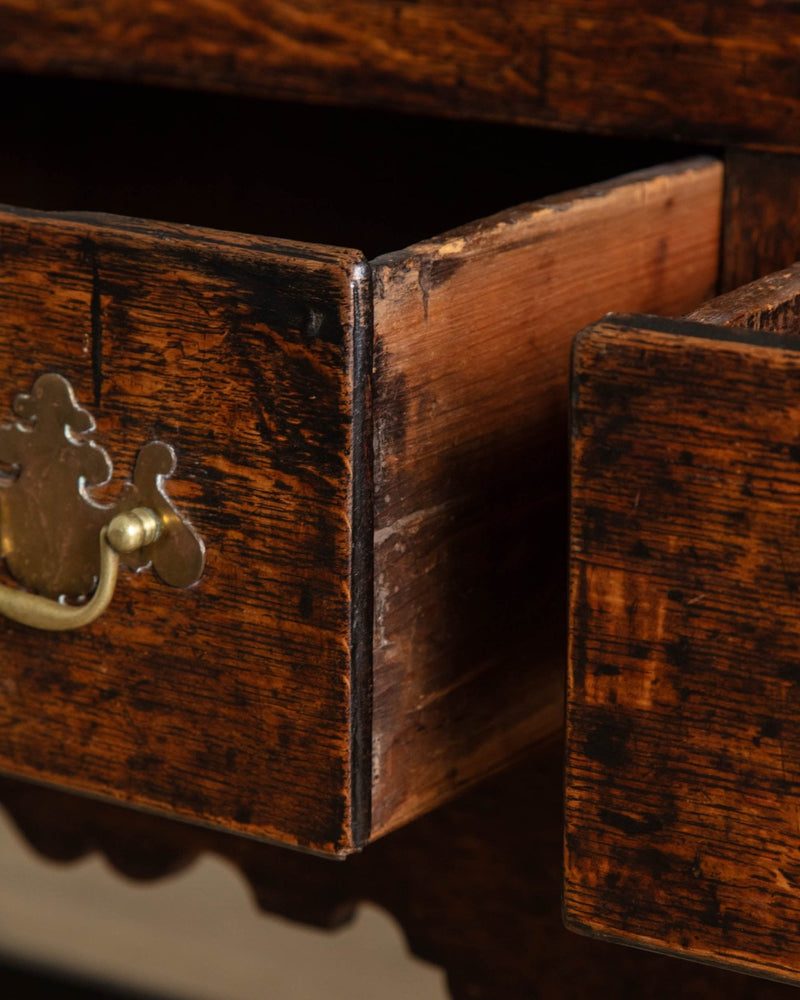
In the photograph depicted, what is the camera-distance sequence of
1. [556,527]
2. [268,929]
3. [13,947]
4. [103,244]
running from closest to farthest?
[103,244] < [556,527] < [268,929] < [13,947]

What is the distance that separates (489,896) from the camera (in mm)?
1137

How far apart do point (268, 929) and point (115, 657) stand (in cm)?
69

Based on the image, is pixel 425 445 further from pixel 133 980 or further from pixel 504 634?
pixel 133 980

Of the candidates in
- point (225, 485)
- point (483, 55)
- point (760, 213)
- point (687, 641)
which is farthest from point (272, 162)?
point (687, 641)

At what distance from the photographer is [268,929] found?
1316 mm

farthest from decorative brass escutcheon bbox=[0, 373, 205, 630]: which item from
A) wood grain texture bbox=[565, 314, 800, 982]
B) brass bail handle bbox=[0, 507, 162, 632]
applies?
wood grain texture bbox=[565, 314, 800, 982]

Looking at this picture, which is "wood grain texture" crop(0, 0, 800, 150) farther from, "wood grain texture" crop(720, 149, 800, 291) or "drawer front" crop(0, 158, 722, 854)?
"drawer front" crop(0, 158, 722, 854)

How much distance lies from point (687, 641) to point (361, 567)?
127 millimetres

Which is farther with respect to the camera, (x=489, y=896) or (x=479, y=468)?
(x=489, y=896)

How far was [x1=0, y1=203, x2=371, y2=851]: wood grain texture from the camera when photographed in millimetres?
602

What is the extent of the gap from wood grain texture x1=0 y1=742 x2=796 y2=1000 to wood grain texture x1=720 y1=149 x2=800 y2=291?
0.35m

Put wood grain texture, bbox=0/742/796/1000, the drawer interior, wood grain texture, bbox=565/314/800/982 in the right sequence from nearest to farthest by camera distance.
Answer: wood grain texture, bbox=565/314/800/982 < the drawer interior < wood grain texture, bbox=0/742/796/1000

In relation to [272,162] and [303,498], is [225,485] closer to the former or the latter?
[303,498]

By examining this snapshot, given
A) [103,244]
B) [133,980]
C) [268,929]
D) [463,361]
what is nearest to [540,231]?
[463,361]
